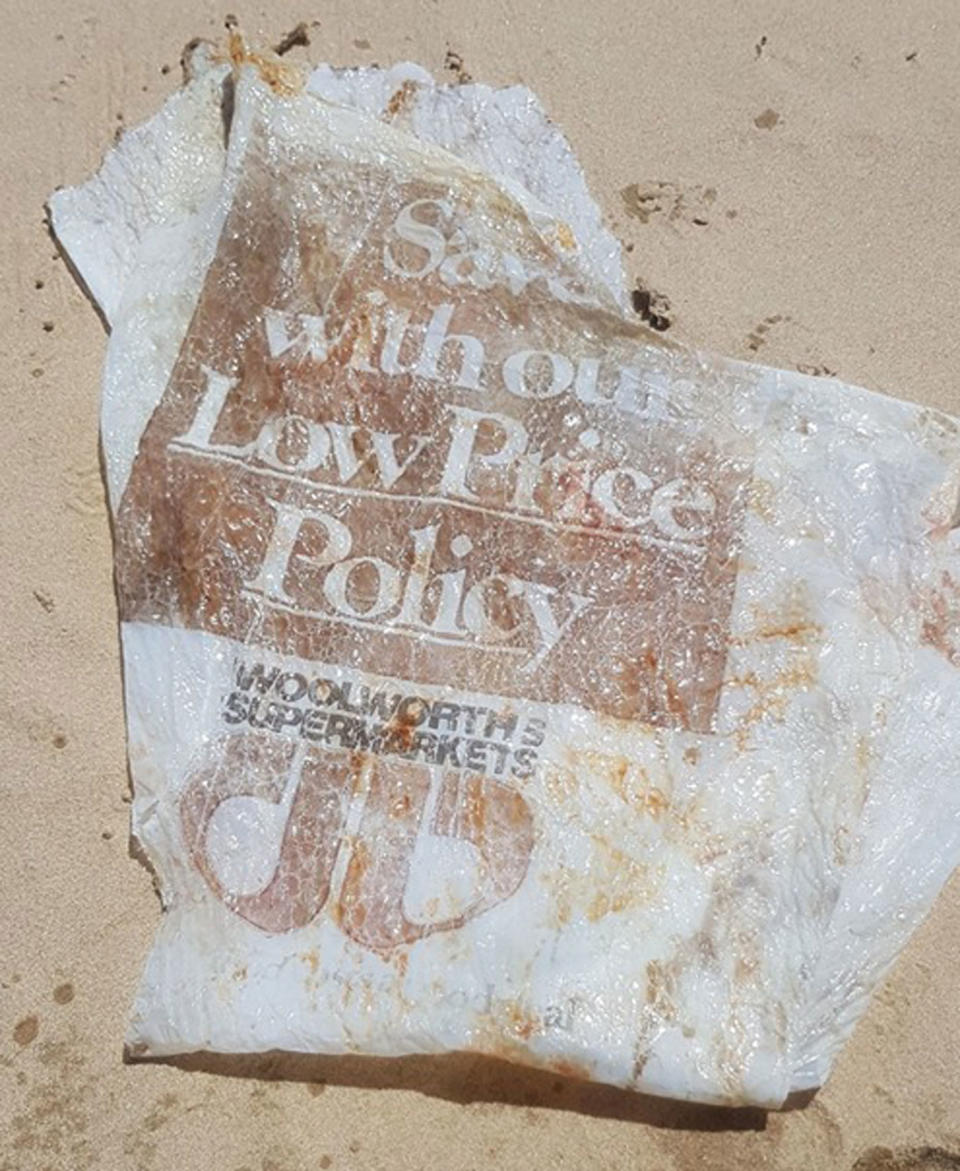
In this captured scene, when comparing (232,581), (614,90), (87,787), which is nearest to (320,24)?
(614,90)

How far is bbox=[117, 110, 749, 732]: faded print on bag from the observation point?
1.38 m

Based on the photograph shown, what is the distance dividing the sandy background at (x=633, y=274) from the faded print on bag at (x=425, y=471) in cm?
20

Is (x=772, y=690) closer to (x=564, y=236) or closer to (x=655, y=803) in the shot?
(x=655, y=803)

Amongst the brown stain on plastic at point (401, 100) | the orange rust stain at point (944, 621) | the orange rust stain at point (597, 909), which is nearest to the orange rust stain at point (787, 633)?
the orange rust stain at point (944, 621)

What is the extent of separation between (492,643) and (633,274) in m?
0.62

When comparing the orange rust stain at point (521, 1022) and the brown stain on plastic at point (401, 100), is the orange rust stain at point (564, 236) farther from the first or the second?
the orange rust stain at point (521, 1022)

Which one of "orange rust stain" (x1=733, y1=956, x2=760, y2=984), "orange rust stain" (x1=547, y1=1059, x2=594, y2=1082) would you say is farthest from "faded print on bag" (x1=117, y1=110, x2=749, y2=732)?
"orange rust stain" (x1=547, y1=1059, x2=594, y2=1082)

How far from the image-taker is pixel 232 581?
1.40 m

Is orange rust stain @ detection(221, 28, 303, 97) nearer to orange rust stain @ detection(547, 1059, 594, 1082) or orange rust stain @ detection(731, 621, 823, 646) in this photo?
orange rust stain @ detection(731, 621, 823, 646)

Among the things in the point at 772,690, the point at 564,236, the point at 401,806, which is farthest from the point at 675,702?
the point at 564,236

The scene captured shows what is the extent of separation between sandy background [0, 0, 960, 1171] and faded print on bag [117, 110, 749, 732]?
0.65 feet

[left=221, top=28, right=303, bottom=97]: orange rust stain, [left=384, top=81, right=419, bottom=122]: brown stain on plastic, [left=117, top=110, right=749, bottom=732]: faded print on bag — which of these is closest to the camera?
[left=117, top=110, right=749, bottom=732]: faded print on bag

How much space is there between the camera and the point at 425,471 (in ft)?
4.69

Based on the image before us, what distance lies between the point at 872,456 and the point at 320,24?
1060 millimetres
